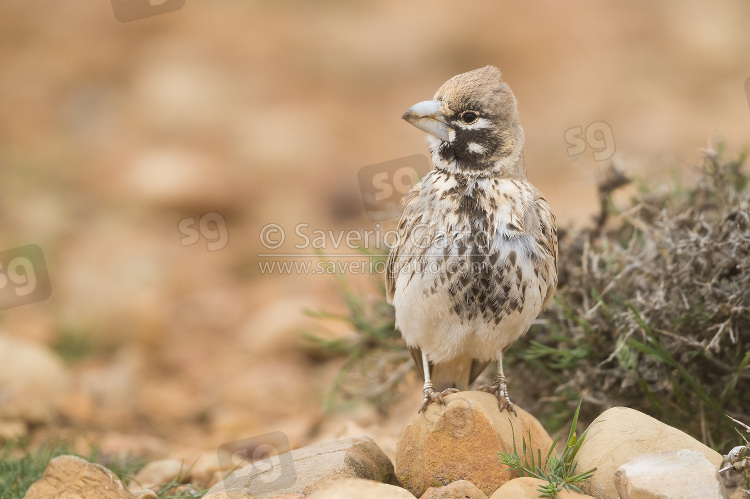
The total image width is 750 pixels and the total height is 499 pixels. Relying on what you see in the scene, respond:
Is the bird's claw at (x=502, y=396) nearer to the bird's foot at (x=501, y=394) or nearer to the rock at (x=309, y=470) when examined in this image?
the bird's foot at (x=501, y=394)

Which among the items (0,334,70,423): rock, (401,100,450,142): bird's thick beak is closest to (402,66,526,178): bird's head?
(401,100,450,142): bird's thick beak

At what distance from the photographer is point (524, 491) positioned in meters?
3.71

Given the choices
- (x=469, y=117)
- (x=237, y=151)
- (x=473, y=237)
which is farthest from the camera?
(x=237, y=151)

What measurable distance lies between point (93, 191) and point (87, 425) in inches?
212

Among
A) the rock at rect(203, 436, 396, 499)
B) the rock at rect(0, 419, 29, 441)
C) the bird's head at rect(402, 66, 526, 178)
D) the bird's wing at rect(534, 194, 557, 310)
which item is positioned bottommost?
the rock at rect(203, 436, 396, 499)

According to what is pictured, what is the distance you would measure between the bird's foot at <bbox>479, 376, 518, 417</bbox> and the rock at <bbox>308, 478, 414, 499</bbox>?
1051 mm

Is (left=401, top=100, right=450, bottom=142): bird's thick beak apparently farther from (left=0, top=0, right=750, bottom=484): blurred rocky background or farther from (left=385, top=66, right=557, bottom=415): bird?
(left=0, top=0, right=750, bottom=484): blurred rocky background

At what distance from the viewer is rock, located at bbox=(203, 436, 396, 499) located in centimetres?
413

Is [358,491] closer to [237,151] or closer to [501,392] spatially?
[501,392]

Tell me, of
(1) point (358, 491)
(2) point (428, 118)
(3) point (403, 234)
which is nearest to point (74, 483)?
(1) point (358, 491)

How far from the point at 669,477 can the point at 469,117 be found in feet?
6.88

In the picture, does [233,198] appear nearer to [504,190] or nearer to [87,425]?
[87,425]

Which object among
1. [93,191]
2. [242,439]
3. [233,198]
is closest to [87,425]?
[242,439]

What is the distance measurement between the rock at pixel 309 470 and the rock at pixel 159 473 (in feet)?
2.03
